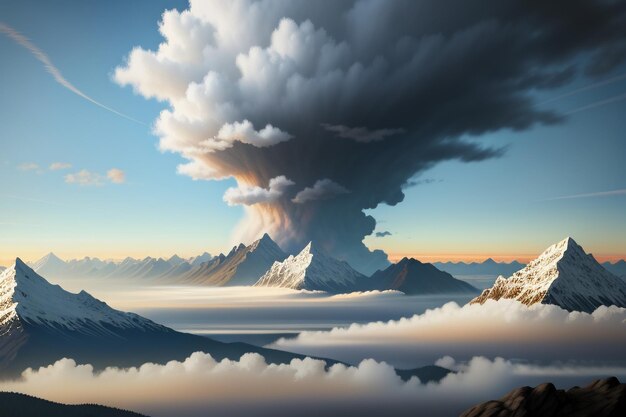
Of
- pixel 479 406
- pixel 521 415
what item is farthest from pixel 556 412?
pixel 479 406

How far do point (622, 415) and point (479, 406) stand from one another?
36.7 meters

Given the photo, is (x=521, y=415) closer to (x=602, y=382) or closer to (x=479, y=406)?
(x=479, y=406)

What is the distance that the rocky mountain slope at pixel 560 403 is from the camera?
147 metres

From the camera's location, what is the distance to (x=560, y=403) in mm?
153875

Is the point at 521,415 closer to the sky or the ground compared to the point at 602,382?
closer to the ground

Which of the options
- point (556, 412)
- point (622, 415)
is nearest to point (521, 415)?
point (556, 412)

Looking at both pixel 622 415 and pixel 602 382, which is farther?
pixel 602 382

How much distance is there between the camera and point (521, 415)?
497 feet

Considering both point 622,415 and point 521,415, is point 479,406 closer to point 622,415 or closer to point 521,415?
point 521,415

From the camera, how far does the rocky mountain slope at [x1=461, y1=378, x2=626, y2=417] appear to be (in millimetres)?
147125

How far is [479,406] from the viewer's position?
530ft

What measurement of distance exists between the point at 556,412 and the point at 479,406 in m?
20.7

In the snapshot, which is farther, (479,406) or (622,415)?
(479,406)

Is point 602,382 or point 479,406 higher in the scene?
point 602,382
